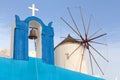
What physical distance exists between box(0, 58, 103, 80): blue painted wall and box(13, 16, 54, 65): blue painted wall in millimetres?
292

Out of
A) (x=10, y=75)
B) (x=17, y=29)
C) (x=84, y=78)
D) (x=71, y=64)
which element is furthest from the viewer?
(x=71, y=64)

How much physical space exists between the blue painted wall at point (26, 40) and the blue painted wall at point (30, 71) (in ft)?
0.96

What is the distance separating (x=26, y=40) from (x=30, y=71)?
1218 mm

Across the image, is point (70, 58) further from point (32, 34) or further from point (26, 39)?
point (26, 39)

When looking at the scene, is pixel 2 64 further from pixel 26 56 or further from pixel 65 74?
pixel 65 74

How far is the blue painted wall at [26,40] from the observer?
10688 millimetres

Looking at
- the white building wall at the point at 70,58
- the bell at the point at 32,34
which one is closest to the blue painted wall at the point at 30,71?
the bell at the point at 32,34

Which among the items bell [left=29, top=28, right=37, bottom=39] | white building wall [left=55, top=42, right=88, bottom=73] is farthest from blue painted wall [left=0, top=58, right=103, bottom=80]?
white building wall [left=55, top=42, right=88, bottom=73]

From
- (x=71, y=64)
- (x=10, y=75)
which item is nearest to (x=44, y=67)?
(x=10, y=75)

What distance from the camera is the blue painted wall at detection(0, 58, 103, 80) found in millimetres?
10180

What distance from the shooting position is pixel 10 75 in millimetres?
10172

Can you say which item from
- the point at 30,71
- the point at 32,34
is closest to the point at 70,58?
the point at 32,34

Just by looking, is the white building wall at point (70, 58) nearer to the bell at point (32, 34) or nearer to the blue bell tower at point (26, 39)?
the blue bell tower at point (26, 39)

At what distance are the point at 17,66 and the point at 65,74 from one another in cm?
211
